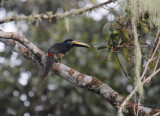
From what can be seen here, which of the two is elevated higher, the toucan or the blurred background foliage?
the toucan

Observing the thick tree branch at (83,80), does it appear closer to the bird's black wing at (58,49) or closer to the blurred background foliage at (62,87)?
the bird's black wing at (58,49)

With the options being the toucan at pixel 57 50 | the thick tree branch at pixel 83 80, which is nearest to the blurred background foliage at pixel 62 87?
the toucan at pixel 57 50

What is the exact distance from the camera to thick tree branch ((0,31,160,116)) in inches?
91.0

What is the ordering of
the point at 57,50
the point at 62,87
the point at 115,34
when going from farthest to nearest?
1. the point at 62,87
2. the point at 57,50
3. the point at 115,34

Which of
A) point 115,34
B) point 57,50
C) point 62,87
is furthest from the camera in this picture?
point 62,87

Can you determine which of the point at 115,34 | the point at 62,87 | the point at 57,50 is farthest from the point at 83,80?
the point at 62,87

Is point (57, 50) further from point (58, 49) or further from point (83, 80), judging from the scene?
point (83, 80)

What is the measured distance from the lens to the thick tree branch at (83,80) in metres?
2.31

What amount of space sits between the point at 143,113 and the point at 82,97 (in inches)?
106

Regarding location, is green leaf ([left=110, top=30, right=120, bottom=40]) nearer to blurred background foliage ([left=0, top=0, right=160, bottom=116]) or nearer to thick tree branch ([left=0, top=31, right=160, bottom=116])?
thick tree branch ([left=0, top=31, right=160, bottom=116])

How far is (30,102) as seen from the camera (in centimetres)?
518

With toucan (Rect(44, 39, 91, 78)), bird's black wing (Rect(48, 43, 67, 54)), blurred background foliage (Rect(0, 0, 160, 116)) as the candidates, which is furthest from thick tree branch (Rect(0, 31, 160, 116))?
blurred background foliage (Rect(0, 0, 160, 116))

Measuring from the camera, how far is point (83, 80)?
2.58 metres

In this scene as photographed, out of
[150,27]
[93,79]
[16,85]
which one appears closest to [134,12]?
[150,27]
